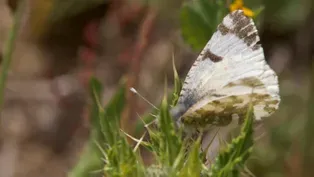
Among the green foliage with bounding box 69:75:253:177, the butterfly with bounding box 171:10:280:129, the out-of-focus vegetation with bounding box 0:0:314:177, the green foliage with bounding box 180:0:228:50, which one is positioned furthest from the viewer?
the out-of-focus vegetation with bounding box 0:0:314:177

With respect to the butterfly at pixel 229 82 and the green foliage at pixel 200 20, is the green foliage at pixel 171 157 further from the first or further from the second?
the green foliage at pixel 200 20

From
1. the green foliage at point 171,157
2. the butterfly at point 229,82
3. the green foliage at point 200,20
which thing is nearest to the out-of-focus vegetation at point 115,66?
the green foliage at point 200,20

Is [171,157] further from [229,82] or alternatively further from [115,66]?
[115,66]

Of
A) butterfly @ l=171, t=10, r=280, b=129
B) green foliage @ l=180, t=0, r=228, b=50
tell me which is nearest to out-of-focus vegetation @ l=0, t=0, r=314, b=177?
green foliage @ l=180, t=0, r=228, b=50

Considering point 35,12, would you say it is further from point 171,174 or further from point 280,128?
point 171,174

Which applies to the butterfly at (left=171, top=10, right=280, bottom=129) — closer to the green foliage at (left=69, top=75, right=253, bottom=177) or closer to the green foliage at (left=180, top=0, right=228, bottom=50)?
the green foliage at (left=69, top=75, right=253, bottom=177)

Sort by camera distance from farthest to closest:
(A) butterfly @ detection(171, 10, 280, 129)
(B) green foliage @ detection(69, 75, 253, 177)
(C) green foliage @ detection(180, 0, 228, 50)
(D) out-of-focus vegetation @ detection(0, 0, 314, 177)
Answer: (D) out-of-focus vegetation @ detection(0, 0, 314, 177) < (C) green foliage @ detection(180, 0, 228, 50) < (A) butterfly @ detection(171, 10, 280, 129) < (B) green foliage @ detection(69, 75, 253, 177)

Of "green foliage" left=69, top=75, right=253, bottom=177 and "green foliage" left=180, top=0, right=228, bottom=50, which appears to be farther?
"green foliage" left=180, top=0, right=228, bottom=50
